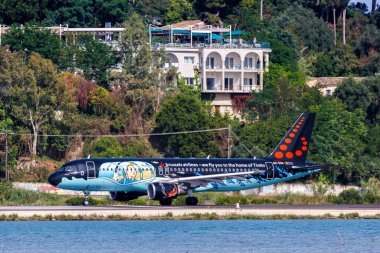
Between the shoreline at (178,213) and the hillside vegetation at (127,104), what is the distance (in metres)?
24.7

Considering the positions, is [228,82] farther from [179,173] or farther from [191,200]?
[191,200]

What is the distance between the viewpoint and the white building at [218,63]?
117438mm

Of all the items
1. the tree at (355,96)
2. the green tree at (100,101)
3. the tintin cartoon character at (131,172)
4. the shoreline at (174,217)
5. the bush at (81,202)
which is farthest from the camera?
the tree at (355,96)

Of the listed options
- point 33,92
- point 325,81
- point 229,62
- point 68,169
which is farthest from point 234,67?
point 68,169

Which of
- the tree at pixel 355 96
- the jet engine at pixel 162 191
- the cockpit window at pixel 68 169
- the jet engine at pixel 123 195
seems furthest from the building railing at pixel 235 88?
the cockpit window at pixel 68 169

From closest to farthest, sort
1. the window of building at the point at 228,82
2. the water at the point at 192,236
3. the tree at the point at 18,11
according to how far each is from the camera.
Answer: the water at the point at 192,236, the window of building at the point at 228,82, the tree at the point at 18,11

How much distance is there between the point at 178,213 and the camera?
64750 mm

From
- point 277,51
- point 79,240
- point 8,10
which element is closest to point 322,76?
point 277,51

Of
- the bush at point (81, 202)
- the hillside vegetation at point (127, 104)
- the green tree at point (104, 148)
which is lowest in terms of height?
the bush at point (81, 202)

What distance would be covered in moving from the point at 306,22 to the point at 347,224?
85169 millimetres

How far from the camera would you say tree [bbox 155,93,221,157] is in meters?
98.9

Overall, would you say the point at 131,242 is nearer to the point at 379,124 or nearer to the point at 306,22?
the point at 379,124

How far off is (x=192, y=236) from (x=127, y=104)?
50.5 meters

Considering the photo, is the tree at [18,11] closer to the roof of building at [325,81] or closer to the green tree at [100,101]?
the green tree at [100,101]
